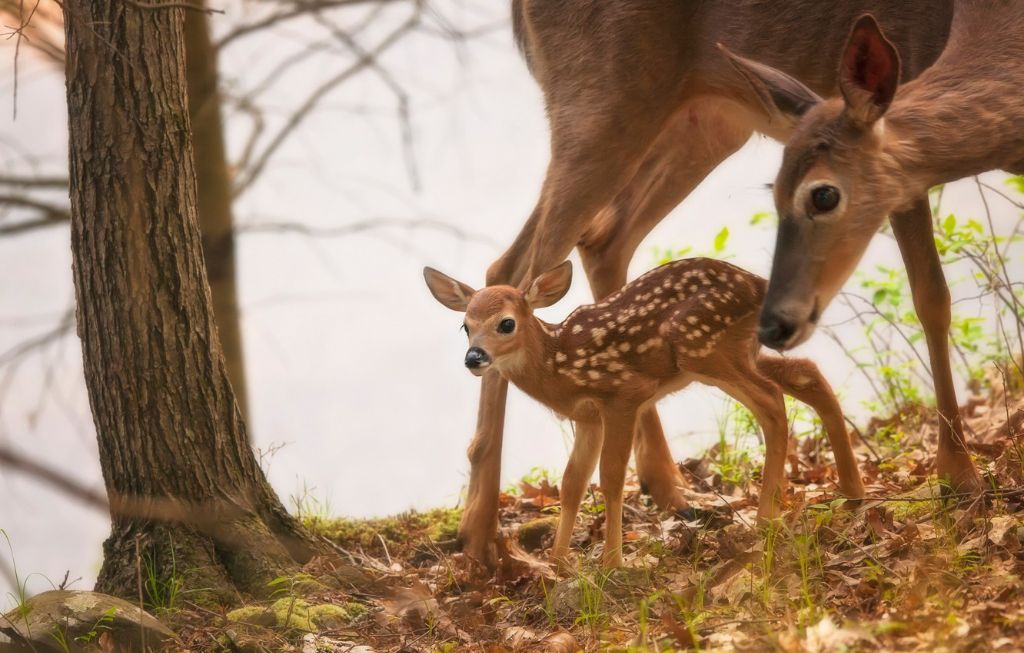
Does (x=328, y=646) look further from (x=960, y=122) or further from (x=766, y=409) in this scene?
(x=960, y=122)

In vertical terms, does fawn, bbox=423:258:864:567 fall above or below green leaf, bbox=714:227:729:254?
below

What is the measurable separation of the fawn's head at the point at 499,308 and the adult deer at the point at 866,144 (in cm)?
87

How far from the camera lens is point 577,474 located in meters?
4.35

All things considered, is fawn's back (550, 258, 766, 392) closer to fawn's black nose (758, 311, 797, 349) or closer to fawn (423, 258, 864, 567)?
fawn (423, 258, 864, 567)

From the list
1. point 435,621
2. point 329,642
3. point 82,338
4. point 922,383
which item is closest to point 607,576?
point 435,621

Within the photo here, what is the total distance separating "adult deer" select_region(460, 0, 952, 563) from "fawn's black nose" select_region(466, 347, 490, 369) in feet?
3.15

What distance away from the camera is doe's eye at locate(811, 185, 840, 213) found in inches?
149

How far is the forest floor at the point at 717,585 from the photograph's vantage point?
10.2 ft

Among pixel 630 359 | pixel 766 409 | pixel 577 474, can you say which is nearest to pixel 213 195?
pixel 577 474

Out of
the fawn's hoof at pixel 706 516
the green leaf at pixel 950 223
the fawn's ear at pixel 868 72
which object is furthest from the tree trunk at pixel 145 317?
the green leaf at pixel 950 223

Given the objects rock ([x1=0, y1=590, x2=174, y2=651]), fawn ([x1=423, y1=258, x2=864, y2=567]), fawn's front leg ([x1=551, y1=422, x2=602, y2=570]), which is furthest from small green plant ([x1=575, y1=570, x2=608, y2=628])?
rock ([x1=0, y1=590, x2=174, y2=651])

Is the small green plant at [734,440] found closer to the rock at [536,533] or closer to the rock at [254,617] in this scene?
the rock at [536,533]

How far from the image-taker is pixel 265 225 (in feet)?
23.5

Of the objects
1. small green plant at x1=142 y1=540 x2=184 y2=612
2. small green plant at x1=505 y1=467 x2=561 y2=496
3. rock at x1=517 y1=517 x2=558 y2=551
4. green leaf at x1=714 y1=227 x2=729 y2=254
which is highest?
green leaf at x1=714 y1=227 x2=729 y2=254
